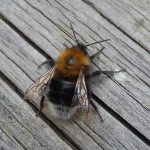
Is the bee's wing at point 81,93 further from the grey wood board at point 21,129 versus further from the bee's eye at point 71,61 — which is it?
the grey wood board at point 21,129

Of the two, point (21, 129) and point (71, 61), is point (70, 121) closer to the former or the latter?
point (21, 129)

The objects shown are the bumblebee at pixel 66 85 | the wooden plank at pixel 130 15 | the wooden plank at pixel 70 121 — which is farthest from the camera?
the wooden plank at pixel 130 15

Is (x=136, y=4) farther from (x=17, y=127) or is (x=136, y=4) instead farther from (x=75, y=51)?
(x=17, y=127)

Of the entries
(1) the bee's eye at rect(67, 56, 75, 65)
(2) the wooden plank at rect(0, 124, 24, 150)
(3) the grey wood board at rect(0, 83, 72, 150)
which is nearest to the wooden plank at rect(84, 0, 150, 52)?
(1) the bee's eye at rect(67, 56, 75, 65)

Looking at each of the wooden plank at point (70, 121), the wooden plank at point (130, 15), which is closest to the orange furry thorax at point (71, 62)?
the wooden plank at point (70, 121)

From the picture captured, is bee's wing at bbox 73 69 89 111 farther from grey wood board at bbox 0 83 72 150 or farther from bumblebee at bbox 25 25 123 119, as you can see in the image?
grey wood board at bbox 0 83 72 150

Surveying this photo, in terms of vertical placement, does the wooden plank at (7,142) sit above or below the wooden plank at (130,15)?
below

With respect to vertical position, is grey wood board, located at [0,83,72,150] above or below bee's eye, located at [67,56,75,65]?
below
